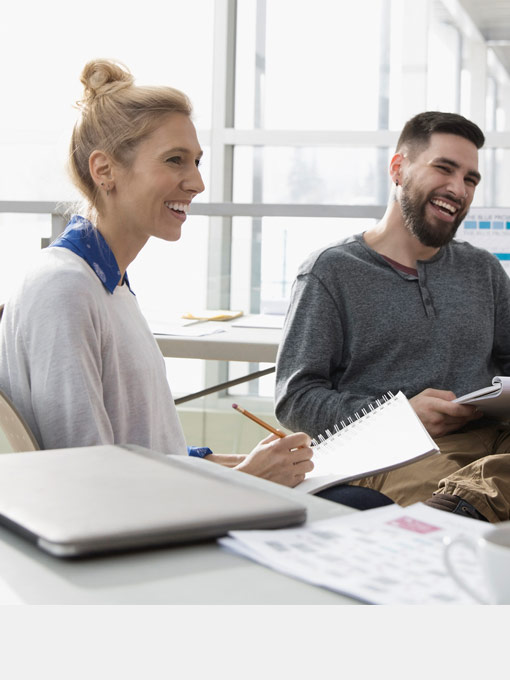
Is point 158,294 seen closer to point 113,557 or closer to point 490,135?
point 490,135

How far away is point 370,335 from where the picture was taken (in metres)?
1.86

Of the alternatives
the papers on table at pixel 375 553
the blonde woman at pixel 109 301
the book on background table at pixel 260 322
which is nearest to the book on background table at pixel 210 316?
the book on background table at pixel 260 322

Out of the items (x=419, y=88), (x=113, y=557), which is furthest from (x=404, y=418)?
(x=419, y=88)

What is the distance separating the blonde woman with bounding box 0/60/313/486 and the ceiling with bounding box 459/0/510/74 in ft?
13.0

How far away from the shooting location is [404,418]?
1.34m

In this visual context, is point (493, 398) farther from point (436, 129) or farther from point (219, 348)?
point (219, 348)

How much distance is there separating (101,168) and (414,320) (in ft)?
2.56

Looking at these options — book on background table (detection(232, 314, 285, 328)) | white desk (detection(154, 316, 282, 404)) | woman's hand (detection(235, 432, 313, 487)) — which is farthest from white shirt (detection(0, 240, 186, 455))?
book on background table (detection(232, 314, 285, 328))

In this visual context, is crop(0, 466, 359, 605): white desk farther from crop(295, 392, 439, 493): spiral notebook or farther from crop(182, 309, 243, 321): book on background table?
crop(182, 309, 243, 321): book on background table

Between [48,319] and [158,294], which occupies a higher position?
[48,319]

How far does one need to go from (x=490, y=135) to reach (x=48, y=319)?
4.13m

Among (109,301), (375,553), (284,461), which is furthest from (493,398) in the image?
(375,553)

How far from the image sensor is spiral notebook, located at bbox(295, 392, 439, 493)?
120 centimetres

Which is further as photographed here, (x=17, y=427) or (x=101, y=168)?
(x=101, y=168)
